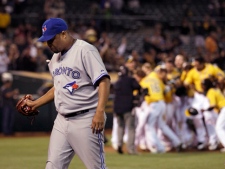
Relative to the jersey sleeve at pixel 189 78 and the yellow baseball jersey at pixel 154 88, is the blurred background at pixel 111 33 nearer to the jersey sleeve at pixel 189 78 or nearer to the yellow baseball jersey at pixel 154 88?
the jersey sleeve at pixel 189 78

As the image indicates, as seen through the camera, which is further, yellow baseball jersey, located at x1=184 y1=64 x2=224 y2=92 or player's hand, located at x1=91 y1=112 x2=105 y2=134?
yellow baseball jersey, located at x1=184 y1=64 x2=224 y2=92

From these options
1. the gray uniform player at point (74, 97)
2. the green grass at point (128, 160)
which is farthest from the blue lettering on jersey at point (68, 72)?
the green grass at point (128, 160)

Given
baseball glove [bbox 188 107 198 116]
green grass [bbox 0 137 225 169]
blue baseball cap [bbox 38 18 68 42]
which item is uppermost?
blue baseball cap [bbox 38 18 68 42]

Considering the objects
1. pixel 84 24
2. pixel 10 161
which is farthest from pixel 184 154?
pixel 84 24

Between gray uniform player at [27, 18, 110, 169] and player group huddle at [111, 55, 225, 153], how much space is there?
8142 mm

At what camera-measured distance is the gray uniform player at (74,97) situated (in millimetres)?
7484

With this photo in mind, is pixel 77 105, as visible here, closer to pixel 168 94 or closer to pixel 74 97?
pixel 74 97

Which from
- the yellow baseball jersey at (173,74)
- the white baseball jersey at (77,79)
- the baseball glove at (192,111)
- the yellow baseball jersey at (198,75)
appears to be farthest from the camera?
the yellow baseball jersey at (173,74)

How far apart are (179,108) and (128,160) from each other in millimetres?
3442

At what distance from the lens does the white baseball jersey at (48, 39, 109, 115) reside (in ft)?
24.6

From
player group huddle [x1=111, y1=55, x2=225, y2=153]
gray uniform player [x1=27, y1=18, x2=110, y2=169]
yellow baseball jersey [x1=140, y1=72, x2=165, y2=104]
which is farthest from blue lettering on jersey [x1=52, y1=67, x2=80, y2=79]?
yellow baseball jersey [x1=140, y1=72, x2=165, y2=104]

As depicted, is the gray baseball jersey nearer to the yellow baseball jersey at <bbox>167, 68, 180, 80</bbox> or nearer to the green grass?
the green grass

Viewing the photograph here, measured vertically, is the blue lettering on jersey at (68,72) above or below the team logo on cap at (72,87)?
above

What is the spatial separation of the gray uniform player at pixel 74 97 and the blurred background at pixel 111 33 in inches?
518
